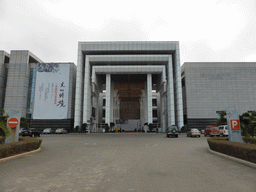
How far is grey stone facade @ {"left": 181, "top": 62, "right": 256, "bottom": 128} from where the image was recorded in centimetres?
4962

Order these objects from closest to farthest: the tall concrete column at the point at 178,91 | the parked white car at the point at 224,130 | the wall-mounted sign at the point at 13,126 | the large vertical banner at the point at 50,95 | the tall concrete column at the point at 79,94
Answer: the wall-mounted sign at the point at 13,126 < the parked white car at the point at 224,130 < the tall concrete column at the point at 178,91 < the tall concrete column at the point at 79,94 < the large vertical banner at the point at 50,95

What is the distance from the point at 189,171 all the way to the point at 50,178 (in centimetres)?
479

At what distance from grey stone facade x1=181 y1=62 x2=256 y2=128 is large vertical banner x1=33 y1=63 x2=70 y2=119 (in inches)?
1407

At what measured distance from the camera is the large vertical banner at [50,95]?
4853 cm

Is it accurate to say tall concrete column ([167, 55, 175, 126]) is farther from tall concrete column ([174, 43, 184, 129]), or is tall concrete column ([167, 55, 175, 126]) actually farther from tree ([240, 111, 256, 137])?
tree ([240, 111, 256, 137])

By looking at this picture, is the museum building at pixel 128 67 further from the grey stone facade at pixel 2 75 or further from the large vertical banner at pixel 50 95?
the grey stone facade at pixel 2 75

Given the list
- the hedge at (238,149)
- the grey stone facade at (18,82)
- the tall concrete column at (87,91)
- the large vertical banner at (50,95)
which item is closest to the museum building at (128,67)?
the tall concrete column at (87,91)

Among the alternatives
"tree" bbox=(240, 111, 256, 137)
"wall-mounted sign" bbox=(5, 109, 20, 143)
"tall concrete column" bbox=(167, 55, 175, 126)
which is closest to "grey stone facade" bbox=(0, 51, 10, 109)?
"tall concrete column" bbox=(167, 55, 175, 126)

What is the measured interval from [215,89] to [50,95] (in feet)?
158

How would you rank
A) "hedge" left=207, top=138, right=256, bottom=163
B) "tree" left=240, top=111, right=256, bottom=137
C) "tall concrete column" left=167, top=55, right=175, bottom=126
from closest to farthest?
"hedge" left=207, top=138, right=256, bottom=163
"tree" left=240, top=111, right=256, bottom=137
"tall concrete column" left=167, top=55, right=175, bottom=126

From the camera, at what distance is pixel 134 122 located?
260 feet

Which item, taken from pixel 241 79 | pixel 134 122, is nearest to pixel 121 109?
pixel 134 122

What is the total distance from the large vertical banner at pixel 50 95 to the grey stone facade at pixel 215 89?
117 ft

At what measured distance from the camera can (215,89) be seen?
50.5 metres
